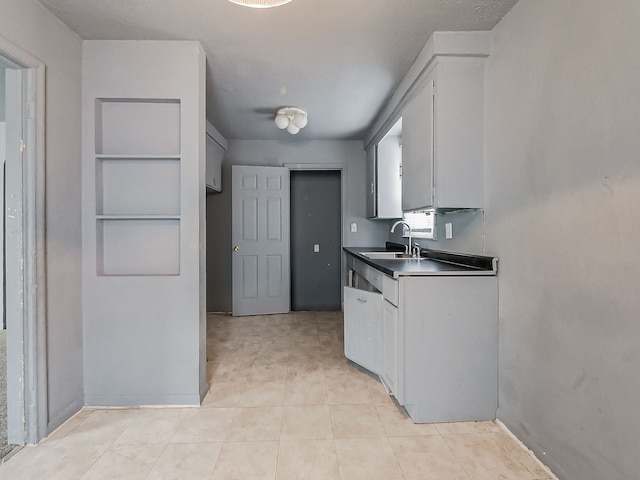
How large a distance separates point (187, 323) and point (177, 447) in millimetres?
704

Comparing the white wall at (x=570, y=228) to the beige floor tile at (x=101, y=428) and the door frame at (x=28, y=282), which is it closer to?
the beige floor tile at (x=101, y=428)

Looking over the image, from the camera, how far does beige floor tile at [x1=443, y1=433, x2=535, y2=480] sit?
4.96ft

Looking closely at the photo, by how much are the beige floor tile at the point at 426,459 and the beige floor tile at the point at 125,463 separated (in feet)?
4.04

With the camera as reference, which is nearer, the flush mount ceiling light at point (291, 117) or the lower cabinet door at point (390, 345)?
the lower cabinet door at point (390, 345)

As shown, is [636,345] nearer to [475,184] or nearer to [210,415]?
[475,184]

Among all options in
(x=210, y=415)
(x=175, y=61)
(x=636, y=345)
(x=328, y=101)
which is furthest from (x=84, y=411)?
(x=328, y=101)

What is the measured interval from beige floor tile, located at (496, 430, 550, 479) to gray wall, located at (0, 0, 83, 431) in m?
2.52

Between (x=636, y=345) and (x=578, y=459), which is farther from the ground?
(x=636, y=345)

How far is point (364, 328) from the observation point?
2.46 m

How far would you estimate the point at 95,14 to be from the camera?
1843mm

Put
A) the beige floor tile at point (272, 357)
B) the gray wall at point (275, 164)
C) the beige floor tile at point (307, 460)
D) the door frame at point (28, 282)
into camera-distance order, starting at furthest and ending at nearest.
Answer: the gray wall at point (275, 164), the beige floor tile at point (272, 357), the door frame at point (28, 282), the beige floor tile at point (307, 460)

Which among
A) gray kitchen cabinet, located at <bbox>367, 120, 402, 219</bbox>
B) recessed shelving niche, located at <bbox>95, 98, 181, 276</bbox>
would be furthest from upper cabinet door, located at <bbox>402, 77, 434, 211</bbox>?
recessed shelving niche, located at <bbox>95, 98, 181, 276</bbox>

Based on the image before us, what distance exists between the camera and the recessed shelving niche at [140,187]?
7.25 feet

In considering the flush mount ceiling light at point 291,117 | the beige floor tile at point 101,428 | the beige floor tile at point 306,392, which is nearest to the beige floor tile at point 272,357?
the beige floor tile at point 306,392
